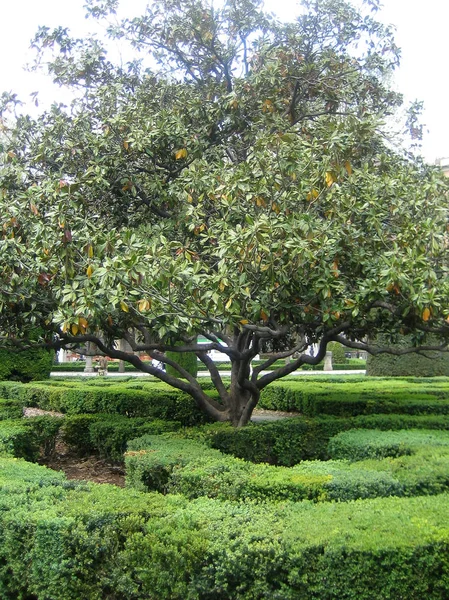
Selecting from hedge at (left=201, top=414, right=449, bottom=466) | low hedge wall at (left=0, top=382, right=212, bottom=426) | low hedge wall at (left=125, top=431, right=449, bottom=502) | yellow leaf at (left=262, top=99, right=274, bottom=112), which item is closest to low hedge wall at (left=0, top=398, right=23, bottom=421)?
low hedge wall at (left=0, top=382, right=212, bottom=426)

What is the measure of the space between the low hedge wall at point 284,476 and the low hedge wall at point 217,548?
625 mm

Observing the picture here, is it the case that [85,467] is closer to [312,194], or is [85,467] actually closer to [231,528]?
[312,194]

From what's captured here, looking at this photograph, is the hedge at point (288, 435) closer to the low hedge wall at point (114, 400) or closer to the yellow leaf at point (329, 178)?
the low hedge wall at point (114, 400)

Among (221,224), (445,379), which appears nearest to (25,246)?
(221,224)

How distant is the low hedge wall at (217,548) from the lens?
365 cm

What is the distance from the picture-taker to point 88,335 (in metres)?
7.91

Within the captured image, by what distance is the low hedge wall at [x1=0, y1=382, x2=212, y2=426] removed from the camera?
34.6 feet

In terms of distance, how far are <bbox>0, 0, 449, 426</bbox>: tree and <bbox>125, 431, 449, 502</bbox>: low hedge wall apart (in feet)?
4.46

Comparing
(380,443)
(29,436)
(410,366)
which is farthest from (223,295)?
(410,366)

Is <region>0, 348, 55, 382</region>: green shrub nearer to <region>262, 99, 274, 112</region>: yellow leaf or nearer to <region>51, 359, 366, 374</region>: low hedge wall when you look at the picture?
<region>262, 99, 274, 112</region>: yellow leaf

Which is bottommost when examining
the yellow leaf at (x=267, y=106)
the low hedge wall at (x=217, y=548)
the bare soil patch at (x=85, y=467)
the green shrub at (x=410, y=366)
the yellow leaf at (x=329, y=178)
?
the bare soil patch at (x=85, y=467)

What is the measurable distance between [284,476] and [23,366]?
12.7m

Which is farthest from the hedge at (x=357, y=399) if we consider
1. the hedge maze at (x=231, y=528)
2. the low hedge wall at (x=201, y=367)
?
the low hedge wall at (x=201, y=367)

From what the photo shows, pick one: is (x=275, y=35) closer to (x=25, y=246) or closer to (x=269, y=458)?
(x=25, y=246)
